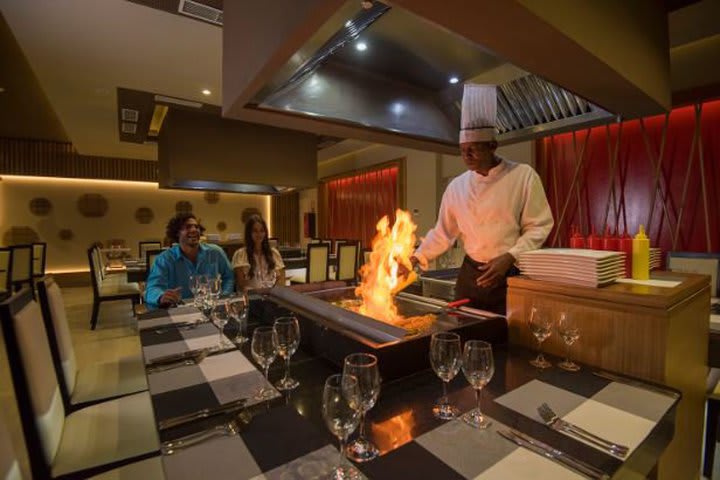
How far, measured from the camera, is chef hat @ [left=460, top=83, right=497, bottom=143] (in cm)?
170

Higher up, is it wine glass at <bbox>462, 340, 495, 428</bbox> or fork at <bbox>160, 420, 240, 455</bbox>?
wine glass at <bbox>462, 340, 495, 428</bbox>

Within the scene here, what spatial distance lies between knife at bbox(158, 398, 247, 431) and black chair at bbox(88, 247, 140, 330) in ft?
14.2


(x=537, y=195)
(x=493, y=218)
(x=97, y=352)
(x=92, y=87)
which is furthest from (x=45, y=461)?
(x=92, y=87)

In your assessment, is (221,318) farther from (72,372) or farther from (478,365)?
(478,365)

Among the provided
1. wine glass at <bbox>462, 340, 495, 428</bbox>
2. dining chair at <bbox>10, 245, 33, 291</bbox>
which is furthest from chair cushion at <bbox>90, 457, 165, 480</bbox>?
dining chair at <bbox>10, 245, 33, 291</bbox>

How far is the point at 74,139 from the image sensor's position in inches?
242

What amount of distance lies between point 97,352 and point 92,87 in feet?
8.96

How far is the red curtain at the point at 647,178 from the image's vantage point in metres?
2.98

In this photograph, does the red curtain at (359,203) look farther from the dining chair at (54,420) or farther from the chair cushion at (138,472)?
the chair cushion at (138,472)

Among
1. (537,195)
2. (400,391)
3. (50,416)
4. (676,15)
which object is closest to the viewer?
(400,391)

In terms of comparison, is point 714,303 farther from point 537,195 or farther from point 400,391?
point 400,391

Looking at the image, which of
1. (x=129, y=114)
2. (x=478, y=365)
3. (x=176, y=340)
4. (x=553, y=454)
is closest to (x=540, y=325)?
(x=478, y=365)

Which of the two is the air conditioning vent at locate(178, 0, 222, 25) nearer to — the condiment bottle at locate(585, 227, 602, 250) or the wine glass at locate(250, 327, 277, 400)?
the wine glass at locate(250, 327, 277, 400)

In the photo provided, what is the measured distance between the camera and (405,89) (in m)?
1.84
